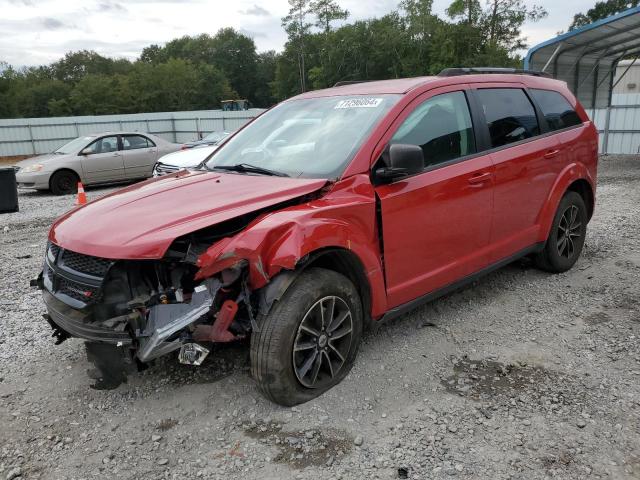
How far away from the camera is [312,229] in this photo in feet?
9.77

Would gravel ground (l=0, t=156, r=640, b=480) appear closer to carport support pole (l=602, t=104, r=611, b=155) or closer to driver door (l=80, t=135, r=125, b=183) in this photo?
driver door (l=80, t=135, r=125, b=183)

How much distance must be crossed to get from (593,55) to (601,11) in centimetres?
6273

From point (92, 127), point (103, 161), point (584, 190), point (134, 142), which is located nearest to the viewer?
point (584, 190)

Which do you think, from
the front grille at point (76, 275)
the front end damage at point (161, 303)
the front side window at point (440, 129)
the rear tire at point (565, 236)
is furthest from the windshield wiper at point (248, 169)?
the rear tire at point (565, 236)

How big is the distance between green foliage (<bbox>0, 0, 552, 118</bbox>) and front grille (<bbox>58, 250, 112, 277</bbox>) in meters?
44.3

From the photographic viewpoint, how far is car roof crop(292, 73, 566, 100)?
3.88 meters

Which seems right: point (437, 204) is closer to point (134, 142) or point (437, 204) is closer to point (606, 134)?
point (134, 142)

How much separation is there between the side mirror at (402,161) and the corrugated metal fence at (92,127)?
67.9 feet

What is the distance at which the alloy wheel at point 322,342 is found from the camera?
3.09 metres

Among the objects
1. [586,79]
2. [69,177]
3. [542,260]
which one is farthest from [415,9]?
[542,260]

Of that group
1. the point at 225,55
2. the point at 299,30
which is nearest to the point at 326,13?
the point at 299,30

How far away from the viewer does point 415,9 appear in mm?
54406

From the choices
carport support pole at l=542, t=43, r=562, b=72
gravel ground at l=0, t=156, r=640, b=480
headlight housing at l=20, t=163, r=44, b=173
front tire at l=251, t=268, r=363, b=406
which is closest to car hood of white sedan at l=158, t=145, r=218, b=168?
headlight housing at l=20, t=163, r=44, b=173

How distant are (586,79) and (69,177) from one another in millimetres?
17081
